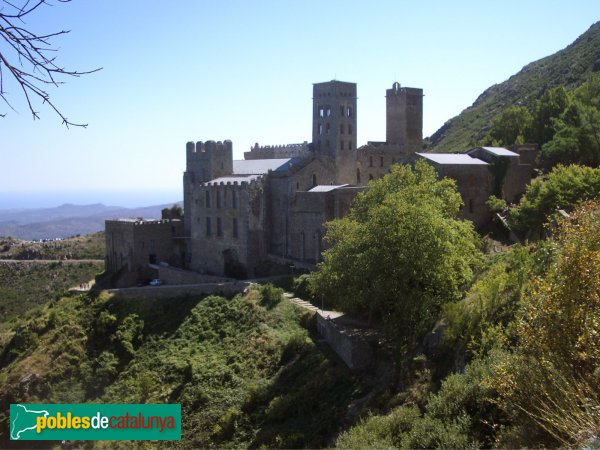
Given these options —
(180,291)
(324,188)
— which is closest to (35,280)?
(180,291)

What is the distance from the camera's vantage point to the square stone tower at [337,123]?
55312 millimetres

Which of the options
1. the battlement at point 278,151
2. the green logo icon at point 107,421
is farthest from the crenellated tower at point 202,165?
the green logo icon at point 107,421

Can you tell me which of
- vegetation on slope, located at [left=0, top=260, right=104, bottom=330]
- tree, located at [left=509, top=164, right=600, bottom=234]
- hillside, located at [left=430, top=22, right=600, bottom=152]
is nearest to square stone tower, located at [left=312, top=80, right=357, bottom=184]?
tree, located at [left=509, top=164, right=600, bottom=234]

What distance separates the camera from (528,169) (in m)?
44.2

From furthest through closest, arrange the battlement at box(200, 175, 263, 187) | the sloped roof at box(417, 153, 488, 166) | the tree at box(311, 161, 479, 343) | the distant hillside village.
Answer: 1. the battlement at box(200, 175, 263, 187)
2. the distant hillside village
3. the sloped roof at box(417, 153, 488, 166)
4. the tree at box(311, 161, 479, 343)

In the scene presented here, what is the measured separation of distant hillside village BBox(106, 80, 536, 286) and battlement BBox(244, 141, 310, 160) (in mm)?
659

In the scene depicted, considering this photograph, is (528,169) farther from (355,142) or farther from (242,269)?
(242,269)

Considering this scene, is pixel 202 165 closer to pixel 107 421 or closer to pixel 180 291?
pixel 180 291

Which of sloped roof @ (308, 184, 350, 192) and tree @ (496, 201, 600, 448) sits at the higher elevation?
sloped roof @ (308, 184, 350, 192)

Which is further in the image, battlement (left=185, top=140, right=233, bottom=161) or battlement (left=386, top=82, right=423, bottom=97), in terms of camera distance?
battlement (left=386, top=82, right=423, bottom=97)

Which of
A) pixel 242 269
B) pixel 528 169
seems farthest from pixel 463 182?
pixel 242 269

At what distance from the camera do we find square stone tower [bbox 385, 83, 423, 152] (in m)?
65.1

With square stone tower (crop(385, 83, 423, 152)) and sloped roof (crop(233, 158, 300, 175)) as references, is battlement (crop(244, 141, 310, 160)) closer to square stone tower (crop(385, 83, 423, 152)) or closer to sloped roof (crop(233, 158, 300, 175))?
sloped roof (crop(233, 158, 300, 175))

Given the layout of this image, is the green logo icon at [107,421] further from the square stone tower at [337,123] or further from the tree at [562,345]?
the square stone tower at [337,123]
